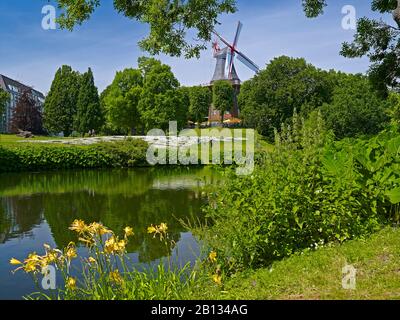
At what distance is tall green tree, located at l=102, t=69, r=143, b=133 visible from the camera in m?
45.4

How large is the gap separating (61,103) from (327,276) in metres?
56.6

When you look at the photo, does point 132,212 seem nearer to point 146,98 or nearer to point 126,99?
point 146,98

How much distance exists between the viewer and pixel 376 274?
418 cm

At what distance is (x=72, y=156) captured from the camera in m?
28.4

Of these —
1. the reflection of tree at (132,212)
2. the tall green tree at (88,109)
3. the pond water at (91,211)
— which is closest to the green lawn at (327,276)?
the pond water at (91,211)

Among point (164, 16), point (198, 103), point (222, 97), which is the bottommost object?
point (164, 16)

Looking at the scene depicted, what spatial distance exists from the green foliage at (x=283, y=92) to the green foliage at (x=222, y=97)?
37.3ft

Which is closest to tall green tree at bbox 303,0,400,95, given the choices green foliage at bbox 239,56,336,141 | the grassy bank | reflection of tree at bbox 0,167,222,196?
reflection of tree at bbox 0,167,222,196

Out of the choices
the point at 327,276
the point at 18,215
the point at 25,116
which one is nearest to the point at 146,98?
the point at 25,116

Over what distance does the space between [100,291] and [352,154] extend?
3479 mm

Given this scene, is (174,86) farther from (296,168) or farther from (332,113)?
(296,168)

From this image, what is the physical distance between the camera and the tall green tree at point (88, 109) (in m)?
52.8

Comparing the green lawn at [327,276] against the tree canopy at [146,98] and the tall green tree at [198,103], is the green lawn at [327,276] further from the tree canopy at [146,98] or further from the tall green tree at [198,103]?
the tall green tree at [198,103]
